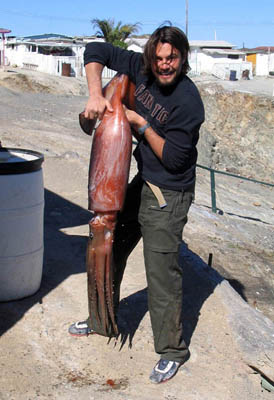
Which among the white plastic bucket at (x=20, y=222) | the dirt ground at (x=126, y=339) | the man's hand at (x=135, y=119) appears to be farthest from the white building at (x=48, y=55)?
the man's hand at (x=135, y=119)

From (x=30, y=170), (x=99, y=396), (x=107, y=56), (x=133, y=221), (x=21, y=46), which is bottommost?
(x=99, y=396)

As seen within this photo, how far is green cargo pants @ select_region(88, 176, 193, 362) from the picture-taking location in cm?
335

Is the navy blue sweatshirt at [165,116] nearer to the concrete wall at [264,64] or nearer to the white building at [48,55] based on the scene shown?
the white building at [48,55]

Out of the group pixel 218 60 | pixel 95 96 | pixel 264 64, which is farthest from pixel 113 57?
pixel 264 64

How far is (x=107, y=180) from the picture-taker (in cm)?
334

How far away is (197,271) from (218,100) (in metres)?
20.3

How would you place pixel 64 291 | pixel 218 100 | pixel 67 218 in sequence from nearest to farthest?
pixel 64 291 < pixel 67 218 < pixel 218 100

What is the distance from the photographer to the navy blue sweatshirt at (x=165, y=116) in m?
3.10

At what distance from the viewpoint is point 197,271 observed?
512 centimetres

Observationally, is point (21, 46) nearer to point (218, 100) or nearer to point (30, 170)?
point (218, 100)

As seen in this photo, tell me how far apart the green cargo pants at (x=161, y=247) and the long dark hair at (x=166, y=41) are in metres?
0.77

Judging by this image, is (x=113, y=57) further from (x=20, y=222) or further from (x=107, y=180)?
(x=20, y=222)

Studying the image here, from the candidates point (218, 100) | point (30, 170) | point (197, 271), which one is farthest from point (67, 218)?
point (218, 100)

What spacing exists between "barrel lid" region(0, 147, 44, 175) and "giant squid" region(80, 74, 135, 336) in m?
0.60
